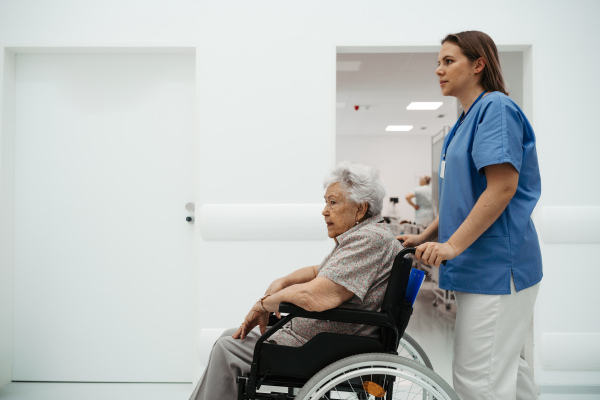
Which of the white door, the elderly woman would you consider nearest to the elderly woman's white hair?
the elderly woman

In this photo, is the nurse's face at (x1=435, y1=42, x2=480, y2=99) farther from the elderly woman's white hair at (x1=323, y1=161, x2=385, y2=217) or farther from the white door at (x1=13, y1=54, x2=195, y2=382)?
the white door at (x1=13, y1=54, x2=195, y2=382)

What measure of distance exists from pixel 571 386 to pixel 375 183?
1.97 m

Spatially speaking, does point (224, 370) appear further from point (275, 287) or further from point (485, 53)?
point (485, 53)

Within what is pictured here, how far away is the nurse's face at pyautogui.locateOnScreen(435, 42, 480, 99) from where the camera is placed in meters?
1.34

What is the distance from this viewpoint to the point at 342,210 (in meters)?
1.49

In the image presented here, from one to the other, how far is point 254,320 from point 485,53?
44.0 inches

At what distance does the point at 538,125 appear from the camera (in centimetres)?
251

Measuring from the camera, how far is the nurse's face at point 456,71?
1340 mm

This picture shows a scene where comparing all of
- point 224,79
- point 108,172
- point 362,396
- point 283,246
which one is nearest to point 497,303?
point 362,396

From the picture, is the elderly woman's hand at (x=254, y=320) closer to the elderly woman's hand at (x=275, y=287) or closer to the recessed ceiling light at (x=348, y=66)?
the elderly woman's hand at (x=275, y=287)

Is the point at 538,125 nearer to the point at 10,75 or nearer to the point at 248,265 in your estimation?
the point at 248,265

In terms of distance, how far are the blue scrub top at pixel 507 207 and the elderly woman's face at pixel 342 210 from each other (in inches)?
12.0

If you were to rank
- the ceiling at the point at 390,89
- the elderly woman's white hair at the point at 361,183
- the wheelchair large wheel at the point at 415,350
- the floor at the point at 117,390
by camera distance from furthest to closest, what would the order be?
the ceiling at the point at 390,89
the floor at the point at 117,390
the wheelchair large wheel at the point at 415,350
the elderly woman's white hair at the point at 361,183

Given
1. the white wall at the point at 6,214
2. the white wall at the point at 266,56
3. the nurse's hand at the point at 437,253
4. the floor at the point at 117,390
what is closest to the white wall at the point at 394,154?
the floor at the point at 117,390
